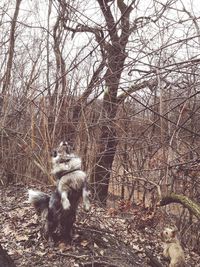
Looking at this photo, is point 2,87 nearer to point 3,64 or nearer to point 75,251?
point 3,64

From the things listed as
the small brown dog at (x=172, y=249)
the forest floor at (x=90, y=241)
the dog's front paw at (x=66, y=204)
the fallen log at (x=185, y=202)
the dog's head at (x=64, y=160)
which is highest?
the dog's head at (x=64, y=160)

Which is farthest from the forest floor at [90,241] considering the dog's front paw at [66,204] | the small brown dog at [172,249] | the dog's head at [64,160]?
the dog's head at [64,160]

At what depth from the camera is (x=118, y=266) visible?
4.76 meters

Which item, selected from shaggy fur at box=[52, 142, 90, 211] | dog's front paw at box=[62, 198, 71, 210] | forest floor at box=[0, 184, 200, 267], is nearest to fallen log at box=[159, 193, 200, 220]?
forest floor at box=[0, 184, 200, 267]

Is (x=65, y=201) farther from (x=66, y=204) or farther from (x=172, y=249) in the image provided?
(x=172, y=249)

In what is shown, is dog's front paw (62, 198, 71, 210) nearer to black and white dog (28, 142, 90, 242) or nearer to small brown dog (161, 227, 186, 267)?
black and white dog (28, 142, 90, 242)

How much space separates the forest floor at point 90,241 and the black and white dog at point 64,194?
328 mm

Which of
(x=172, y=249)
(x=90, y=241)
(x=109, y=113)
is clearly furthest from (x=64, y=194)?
(x=109, y=113)

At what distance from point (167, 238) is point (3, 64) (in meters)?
6.75

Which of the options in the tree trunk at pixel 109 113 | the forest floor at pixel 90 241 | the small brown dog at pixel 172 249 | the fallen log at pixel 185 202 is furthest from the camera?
the tree trunk at pixel 109 113

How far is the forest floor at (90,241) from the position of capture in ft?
15.8

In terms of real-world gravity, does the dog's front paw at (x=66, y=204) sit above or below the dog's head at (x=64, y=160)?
below

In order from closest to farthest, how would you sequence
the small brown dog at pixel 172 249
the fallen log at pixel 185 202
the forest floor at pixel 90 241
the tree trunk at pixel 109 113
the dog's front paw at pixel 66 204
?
Result: the fallen log at pixel 185 202
the small brown dog at pixel 172 249
the dog's front paw at pixel 66 204
the forest floor at pixel 90 241
the tree trunk at pixel 109 113

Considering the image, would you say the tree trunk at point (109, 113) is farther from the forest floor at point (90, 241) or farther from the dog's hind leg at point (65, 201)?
the dog's hind leg at point (65, 201)
